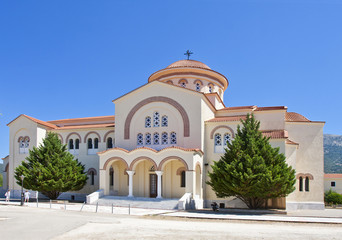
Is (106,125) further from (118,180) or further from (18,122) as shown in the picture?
(18,122)

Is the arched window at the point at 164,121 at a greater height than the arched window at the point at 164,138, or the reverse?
the arched window at the point at 164,121

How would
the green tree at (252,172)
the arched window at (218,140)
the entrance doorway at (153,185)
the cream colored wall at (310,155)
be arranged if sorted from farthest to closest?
the entrance doorway at (153,185) → the arched window at (218,140) → the cream colored wall at (310,155) → the green tree at (252,172)

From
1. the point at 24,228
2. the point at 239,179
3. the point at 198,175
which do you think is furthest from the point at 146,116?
the point at 24,228

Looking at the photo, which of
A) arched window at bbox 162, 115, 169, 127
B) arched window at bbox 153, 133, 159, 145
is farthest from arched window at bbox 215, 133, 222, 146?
arched window at bbox 153, 133, 159, 145

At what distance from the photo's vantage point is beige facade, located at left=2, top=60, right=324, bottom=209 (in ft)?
92.6

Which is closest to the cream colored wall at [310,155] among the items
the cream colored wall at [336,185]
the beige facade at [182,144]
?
the beige facade at [182,144]

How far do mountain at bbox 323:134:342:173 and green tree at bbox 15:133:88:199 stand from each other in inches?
3994

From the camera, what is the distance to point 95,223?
1788cm

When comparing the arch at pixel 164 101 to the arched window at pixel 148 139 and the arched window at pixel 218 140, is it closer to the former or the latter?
the arched window at pixel 148 139

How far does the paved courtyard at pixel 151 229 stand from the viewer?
47.6 feet

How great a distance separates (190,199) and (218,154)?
4957mm

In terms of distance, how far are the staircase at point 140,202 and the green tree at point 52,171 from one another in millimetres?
3828

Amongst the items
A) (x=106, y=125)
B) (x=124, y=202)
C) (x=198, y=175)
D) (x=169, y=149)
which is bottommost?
(x=124, y=202)

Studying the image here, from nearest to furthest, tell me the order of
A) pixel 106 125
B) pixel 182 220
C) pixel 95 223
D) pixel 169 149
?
pixel 95 223
pixel 182 220
pixel 169 149
pixel 106 125
